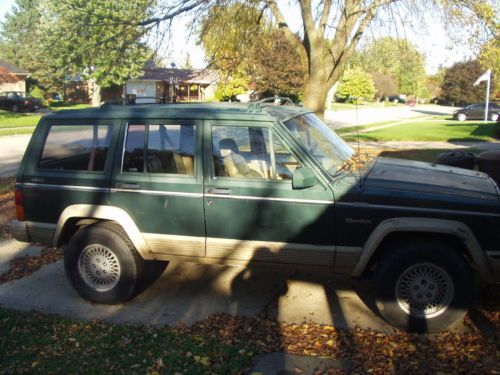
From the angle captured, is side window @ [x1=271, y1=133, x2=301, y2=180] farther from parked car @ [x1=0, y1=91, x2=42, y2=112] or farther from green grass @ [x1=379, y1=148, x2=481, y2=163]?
parked car @ [x1=0, y1=91, x2=42, y2=112]

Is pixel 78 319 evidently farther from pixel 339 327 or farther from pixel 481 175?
pixel 481 175

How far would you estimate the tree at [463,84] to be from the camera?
227 feet

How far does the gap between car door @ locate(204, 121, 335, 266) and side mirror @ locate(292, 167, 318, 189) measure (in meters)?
0.09

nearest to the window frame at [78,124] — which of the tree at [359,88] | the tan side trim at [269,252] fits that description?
the tan side trim at [269,252]

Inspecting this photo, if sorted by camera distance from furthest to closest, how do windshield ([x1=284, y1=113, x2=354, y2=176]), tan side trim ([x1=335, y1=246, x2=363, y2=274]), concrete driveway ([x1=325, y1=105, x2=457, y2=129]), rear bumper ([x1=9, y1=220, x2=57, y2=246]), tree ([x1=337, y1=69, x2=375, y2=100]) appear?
concrete driveway ([x1=325, y1=105, x2=457, y2=129])
tree ([x1=337, y1=69, x2=375, y2=100])
rear bumper ([x1=9, y1=220, x2=57, y2=246])
windshield ([x1=284, y1=113, x2=354, y2=176])
tan side trim ([x1=335, y1=246, x2=363, y2=274])

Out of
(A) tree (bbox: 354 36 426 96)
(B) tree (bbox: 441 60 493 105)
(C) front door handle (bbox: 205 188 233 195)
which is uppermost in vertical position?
(B) tree (bbox: 441 60 493 105)

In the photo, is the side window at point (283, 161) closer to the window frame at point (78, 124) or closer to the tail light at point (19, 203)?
the window frame at point (78, 124)

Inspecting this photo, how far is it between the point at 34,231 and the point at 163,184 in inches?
57.3

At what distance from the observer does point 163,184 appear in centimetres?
471

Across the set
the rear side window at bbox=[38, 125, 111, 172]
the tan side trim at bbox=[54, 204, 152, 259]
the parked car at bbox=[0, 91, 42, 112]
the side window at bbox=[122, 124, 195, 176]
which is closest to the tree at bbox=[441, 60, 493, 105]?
the parked car at bbox=[0, 91, 42, 112]

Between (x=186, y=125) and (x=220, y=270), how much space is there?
1939mm

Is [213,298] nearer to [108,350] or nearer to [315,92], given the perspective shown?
[108,350]

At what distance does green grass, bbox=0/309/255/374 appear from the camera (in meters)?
3.80

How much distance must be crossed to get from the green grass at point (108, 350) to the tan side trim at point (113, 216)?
741 millimetres
